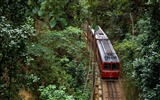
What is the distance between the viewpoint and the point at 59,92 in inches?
368

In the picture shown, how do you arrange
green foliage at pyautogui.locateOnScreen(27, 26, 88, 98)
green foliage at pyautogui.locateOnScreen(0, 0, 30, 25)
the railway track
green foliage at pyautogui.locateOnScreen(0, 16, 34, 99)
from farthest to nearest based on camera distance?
the railway track → green foliage at pyautogui.locateOnScreen(27, 26, 88, 98) → green foliage at pyautogui.locateOnScreen(0, 0, 30, 25) → green foliage at pyautogui.locateOnScreen(0, 16, 34, 99)

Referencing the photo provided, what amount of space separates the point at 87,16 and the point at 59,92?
5866 mm

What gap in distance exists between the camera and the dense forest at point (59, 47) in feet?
13.5

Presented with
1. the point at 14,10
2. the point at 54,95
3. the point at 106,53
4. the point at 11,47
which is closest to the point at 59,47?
the point at 54,95

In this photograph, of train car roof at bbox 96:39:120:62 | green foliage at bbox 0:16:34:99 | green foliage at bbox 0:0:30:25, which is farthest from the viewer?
train car roof at bbox 96:39:120:62

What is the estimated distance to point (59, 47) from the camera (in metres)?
13.5

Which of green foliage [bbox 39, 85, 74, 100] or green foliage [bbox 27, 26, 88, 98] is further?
green foliage [bbox 27, 26, 88, 98]

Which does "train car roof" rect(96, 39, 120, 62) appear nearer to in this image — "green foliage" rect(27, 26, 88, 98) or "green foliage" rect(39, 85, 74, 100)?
"green foliage" rect(27, 26, 88, 98)

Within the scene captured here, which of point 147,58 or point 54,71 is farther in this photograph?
point 54,71

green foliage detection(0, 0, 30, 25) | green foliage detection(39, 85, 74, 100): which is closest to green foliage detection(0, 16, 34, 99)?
green foliage detection(0, 0, 30, 25)

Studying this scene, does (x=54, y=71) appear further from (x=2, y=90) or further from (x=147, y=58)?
(x=2, y=90)

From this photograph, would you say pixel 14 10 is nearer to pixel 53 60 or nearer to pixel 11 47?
pixel 11 47

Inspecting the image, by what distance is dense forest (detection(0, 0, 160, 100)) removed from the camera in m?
4.10

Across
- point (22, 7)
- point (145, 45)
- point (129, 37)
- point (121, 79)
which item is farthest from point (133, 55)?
point (22, 7)
